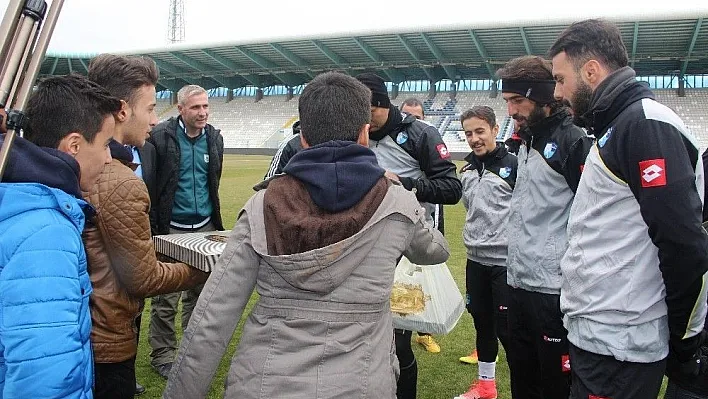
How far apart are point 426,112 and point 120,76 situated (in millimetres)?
37692

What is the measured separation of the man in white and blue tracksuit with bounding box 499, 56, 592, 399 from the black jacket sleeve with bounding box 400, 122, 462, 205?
0.36 m

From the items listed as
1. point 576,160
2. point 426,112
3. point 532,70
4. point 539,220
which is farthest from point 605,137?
point 426,112

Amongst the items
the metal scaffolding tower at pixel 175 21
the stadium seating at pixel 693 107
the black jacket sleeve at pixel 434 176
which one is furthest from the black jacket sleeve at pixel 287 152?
the metal scaffolding tower at pixel 175 21

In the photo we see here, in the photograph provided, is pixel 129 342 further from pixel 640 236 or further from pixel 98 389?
pixel 640 236

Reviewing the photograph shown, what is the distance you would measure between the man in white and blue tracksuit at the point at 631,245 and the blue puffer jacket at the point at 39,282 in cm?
167

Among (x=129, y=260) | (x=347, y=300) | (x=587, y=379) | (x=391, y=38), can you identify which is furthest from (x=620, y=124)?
(x=391, y=38)

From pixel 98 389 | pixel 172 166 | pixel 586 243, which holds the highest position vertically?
pixel 172 166

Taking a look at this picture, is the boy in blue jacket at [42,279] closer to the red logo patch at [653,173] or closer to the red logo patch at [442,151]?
the red logo patch at [653,173]

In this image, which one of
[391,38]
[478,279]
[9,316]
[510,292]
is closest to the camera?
[9,316]

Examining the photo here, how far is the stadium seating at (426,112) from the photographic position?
112 feet

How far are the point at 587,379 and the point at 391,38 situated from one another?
34.9m

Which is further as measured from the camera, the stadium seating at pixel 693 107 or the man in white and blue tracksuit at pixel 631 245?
the stadium seating at pixel 693 107

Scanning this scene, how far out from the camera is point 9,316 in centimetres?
142

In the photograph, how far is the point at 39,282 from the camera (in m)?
1.45
